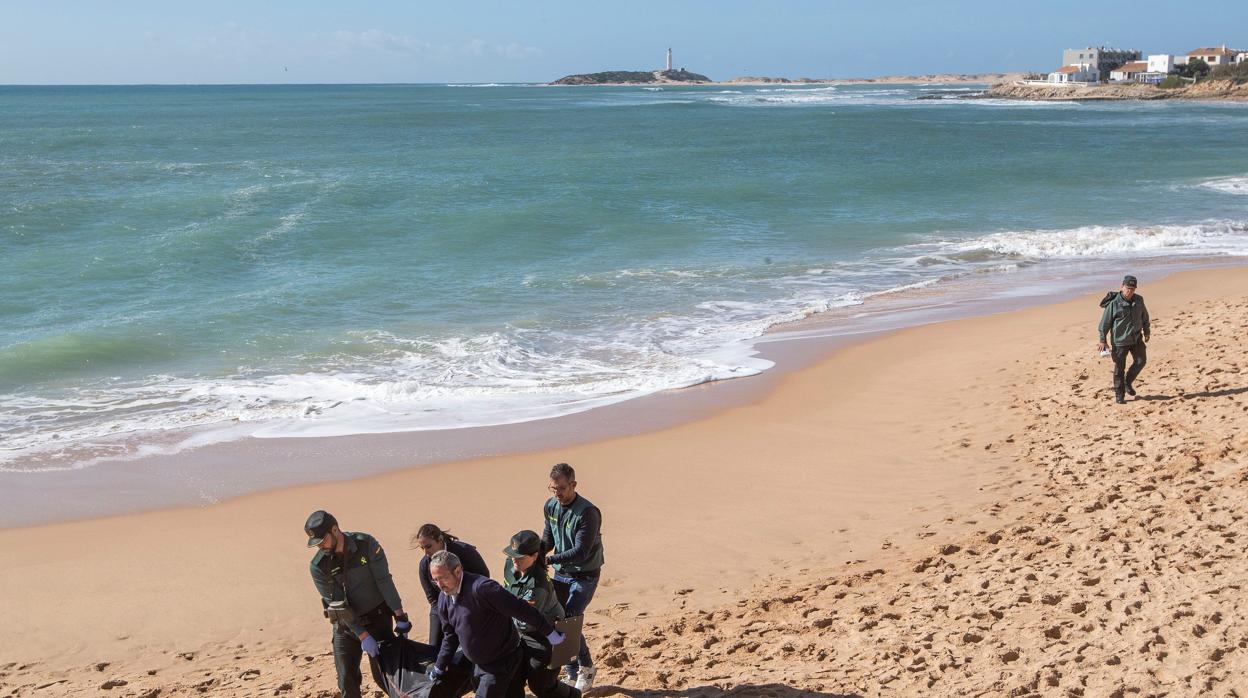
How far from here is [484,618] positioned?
185 inches

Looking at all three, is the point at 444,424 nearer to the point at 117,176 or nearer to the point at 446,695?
the point at 446,695

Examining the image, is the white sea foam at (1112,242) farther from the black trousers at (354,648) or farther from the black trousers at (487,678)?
the black trousers at (487,678)

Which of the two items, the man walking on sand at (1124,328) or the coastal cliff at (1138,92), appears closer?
the man walking on sand at (1124,328)

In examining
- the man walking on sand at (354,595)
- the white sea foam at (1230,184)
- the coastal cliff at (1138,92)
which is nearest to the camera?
the man walking on sand at (354,595)

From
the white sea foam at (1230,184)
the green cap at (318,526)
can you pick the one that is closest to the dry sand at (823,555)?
the green cap at (318,526)

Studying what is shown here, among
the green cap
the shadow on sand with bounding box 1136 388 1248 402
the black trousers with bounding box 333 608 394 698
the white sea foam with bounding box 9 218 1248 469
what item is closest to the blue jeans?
the black trousers with bounding box 333 608 394 698

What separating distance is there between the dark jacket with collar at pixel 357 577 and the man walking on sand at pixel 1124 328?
7.91m

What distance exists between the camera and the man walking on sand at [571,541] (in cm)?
548

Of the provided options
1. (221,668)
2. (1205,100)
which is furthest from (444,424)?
(1205,100)

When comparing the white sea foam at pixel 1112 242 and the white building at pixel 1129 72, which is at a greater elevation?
the white building at pixel 1129 72

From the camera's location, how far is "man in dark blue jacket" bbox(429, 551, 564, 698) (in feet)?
15.1

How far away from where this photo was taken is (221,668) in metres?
6.84

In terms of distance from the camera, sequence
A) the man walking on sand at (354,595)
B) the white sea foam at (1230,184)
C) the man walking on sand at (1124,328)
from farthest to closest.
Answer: the white sea foam at (1230,184) → the man walking on sand at (1124,328) → the man walking on sand at (354,595)

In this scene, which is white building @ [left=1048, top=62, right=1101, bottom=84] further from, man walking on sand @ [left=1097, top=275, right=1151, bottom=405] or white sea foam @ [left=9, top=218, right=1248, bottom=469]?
man walking on sand @ [left=1097, top=275, right=1151, bottom=405]
